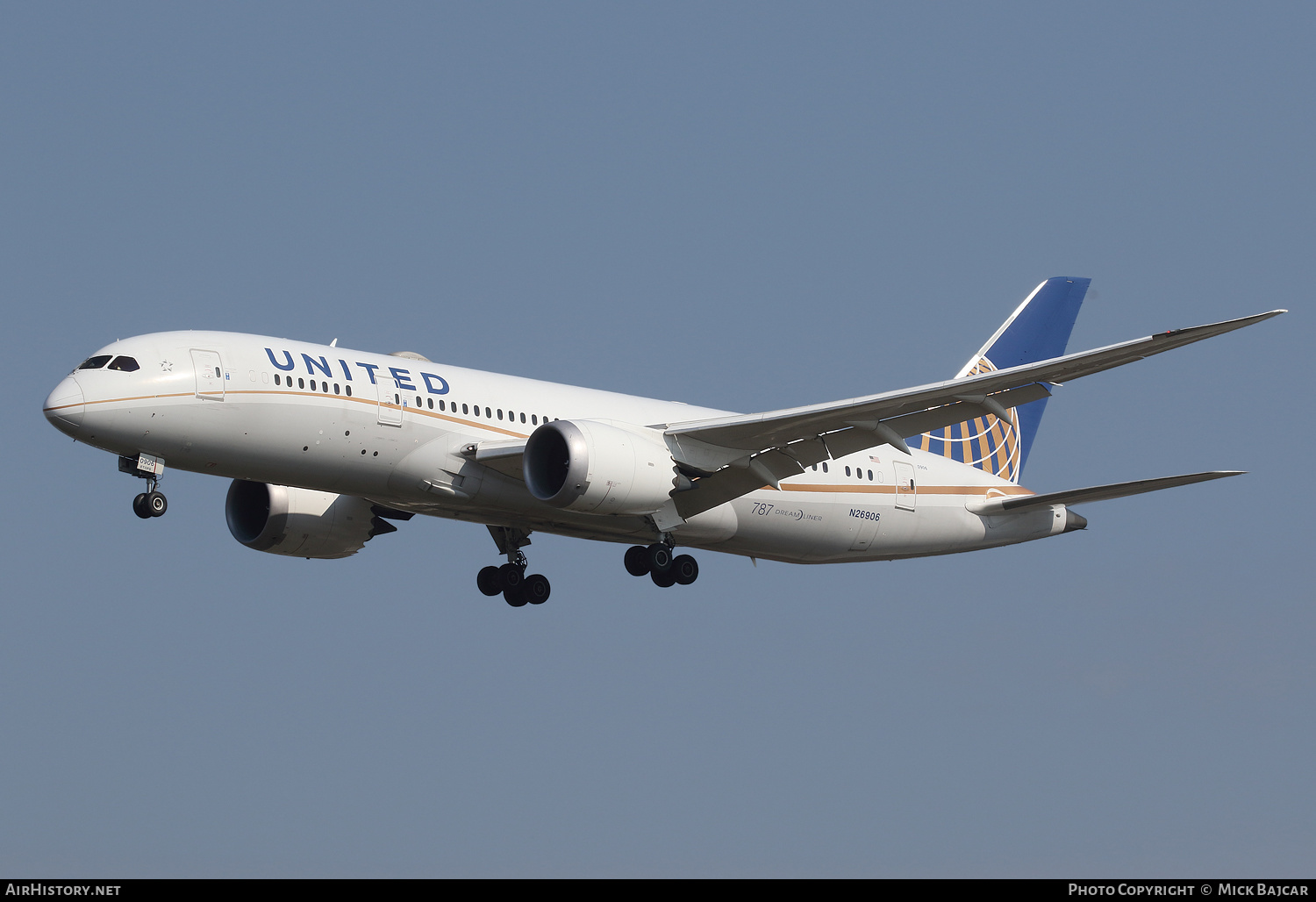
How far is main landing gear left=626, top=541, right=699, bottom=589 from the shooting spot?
36.9 meters

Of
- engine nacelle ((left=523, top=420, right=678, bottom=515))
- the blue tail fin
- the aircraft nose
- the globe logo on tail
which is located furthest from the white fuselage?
the blue tail fin

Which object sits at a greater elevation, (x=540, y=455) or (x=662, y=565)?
(x=540, y=455)

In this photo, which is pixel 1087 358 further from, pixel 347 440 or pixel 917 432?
pixel 347 440

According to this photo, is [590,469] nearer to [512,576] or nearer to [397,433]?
[397,433]

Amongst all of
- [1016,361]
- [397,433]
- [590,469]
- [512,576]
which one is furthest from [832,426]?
[1016,361]

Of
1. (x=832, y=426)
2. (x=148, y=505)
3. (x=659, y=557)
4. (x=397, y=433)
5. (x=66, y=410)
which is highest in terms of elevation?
(x=832, y=426)

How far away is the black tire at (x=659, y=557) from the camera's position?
36812 mm

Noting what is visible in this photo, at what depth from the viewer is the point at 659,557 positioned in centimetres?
3688

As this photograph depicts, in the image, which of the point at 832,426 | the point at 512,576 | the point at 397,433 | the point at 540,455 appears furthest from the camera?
the point at 512,576

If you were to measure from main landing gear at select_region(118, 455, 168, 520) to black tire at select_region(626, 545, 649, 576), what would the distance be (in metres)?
10.9

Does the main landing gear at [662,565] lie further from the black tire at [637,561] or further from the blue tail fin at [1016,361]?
the blue tail fin at [1016,361]

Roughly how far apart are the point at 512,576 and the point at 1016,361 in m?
15.9
